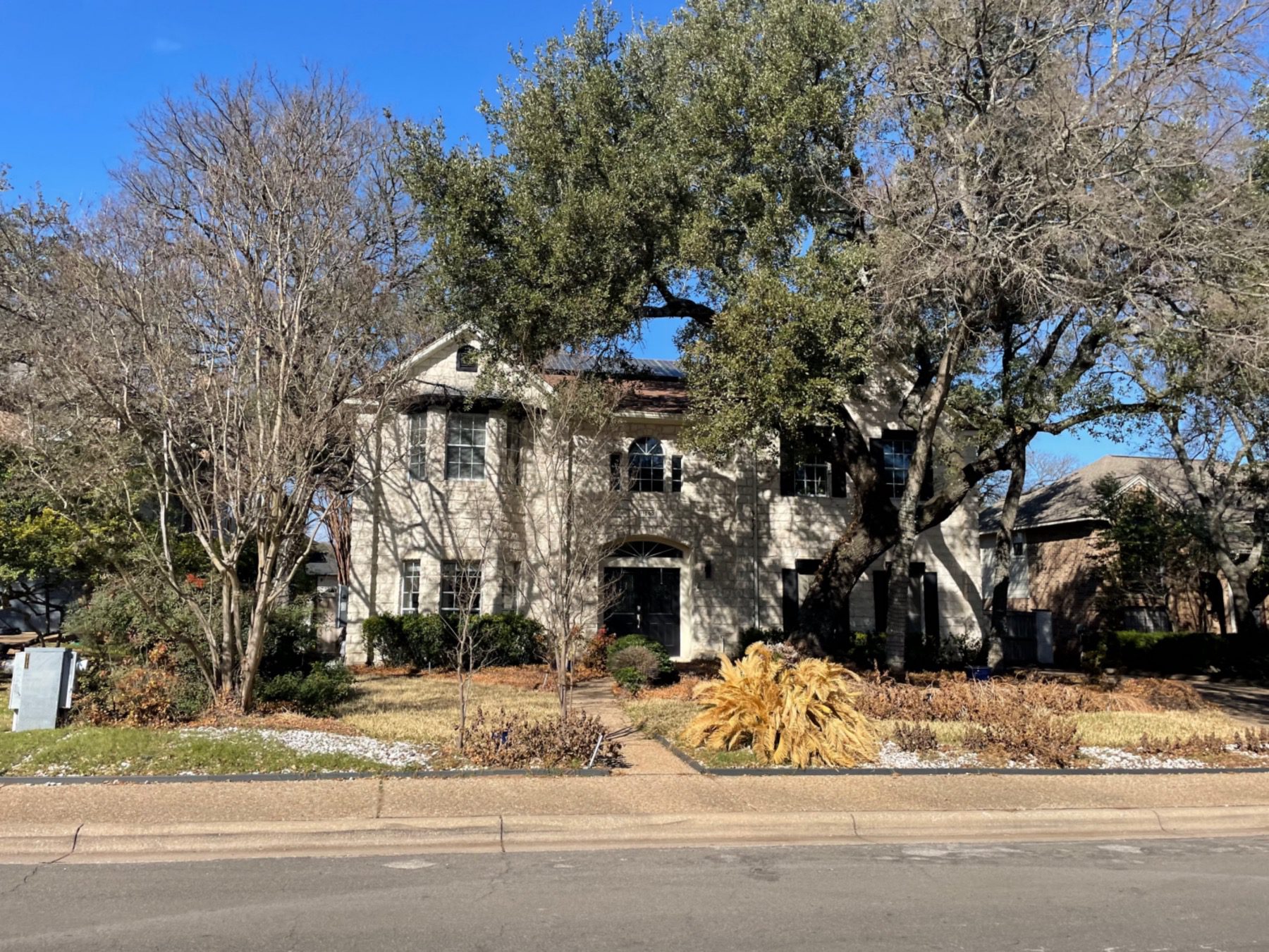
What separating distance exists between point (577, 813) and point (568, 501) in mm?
6734

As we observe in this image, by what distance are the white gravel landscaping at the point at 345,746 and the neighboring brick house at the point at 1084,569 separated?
768 inches

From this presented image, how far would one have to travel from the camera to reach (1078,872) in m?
6.99

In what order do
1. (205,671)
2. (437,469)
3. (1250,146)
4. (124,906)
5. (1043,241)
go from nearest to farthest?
(124,906)
(205,671)
(1043,241)
(1250,146)
(437,469)

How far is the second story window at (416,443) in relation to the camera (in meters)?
20.8

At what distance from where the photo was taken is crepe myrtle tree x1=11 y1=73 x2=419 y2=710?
11086mm

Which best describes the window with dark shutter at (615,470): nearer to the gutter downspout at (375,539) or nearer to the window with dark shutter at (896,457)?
the gutter downspout at (375,539)

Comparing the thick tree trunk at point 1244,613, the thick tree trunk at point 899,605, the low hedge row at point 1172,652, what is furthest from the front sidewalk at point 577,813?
the thick tree trunk at point 1244,613

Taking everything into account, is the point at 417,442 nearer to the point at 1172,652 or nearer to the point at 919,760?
the point at 919,760

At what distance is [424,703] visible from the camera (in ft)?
44.7

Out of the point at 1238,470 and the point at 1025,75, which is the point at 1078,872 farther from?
the point at 1238,470

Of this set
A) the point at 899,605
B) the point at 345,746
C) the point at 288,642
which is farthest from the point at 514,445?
the point at 345,746

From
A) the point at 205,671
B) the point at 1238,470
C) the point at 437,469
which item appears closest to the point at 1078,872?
the point at 205,671

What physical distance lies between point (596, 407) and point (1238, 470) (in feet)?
50.7

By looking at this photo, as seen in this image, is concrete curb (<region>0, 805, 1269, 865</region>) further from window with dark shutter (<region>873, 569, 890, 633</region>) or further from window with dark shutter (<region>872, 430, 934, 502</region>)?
window with dark shutter (<region>872, 430, 934, 502</region>)
